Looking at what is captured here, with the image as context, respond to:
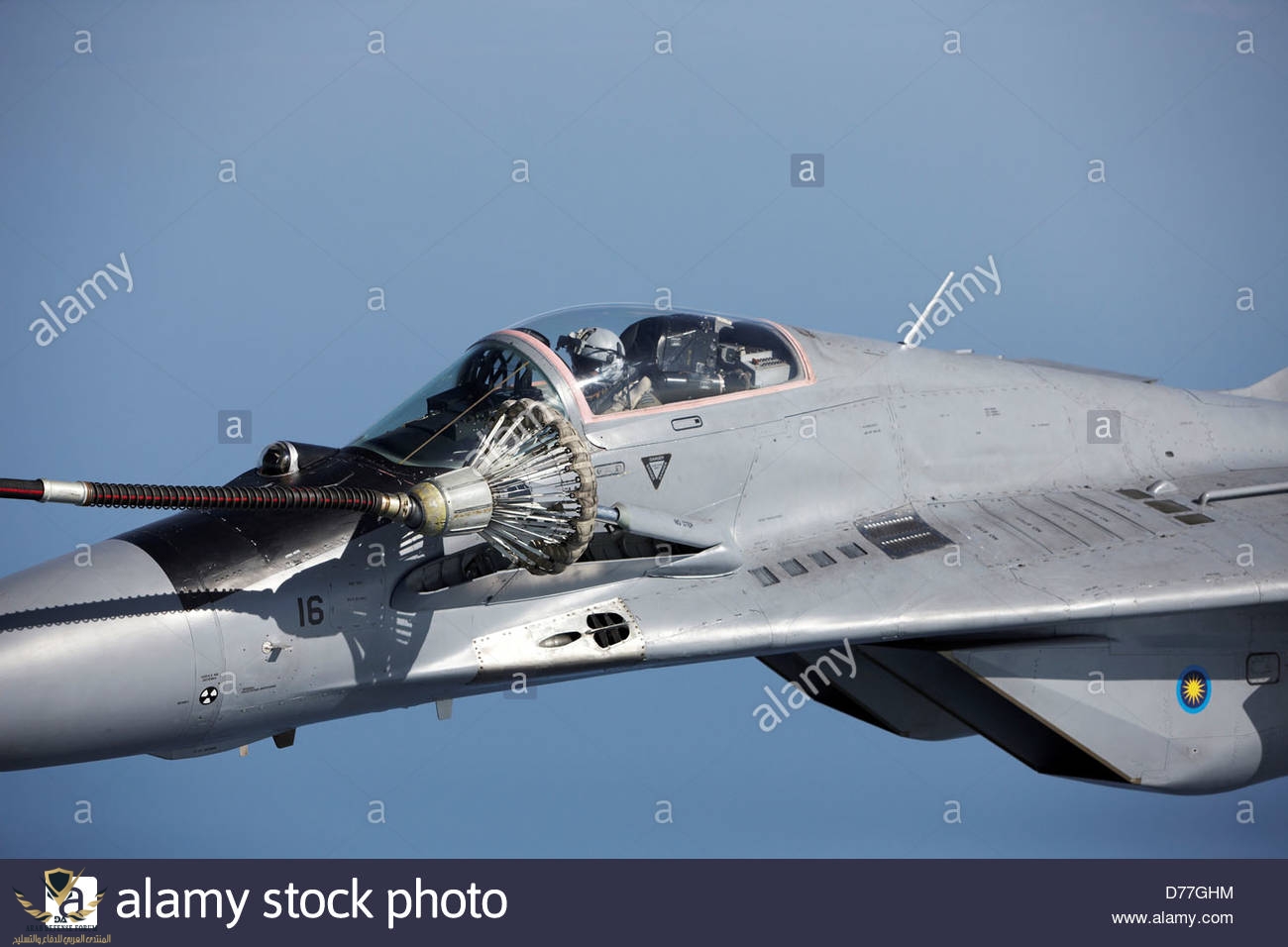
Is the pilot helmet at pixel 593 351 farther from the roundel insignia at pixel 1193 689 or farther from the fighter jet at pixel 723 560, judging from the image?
the roundel insignia at pixel 1193 689

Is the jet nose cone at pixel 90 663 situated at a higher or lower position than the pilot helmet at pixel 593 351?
lower

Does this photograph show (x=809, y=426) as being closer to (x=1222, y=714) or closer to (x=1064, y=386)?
(x=1064, y=386)

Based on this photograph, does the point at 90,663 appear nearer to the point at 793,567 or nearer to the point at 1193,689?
the point at 793,567

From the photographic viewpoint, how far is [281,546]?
18.8 ft

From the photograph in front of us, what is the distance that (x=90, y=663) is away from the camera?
5.27 metres

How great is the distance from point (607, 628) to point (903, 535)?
5.67 feet

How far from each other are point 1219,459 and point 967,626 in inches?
110

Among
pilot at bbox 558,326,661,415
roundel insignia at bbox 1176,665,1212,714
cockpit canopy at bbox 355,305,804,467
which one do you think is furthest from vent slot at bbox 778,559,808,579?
roundel insignia at bbox 1176,665,1212,714

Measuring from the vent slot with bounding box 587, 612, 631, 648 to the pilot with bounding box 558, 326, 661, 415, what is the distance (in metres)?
0.90

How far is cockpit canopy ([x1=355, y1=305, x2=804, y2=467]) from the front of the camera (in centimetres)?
632

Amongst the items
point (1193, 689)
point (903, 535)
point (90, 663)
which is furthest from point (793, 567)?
point (90, 663)

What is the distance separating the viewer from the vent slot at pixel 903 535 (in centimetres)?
698

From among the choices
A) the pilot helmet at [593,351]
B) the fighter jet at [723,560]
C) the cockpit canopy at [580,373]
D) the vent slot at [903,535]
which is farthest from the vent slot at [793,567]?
the pilot helmet at [593,351]
